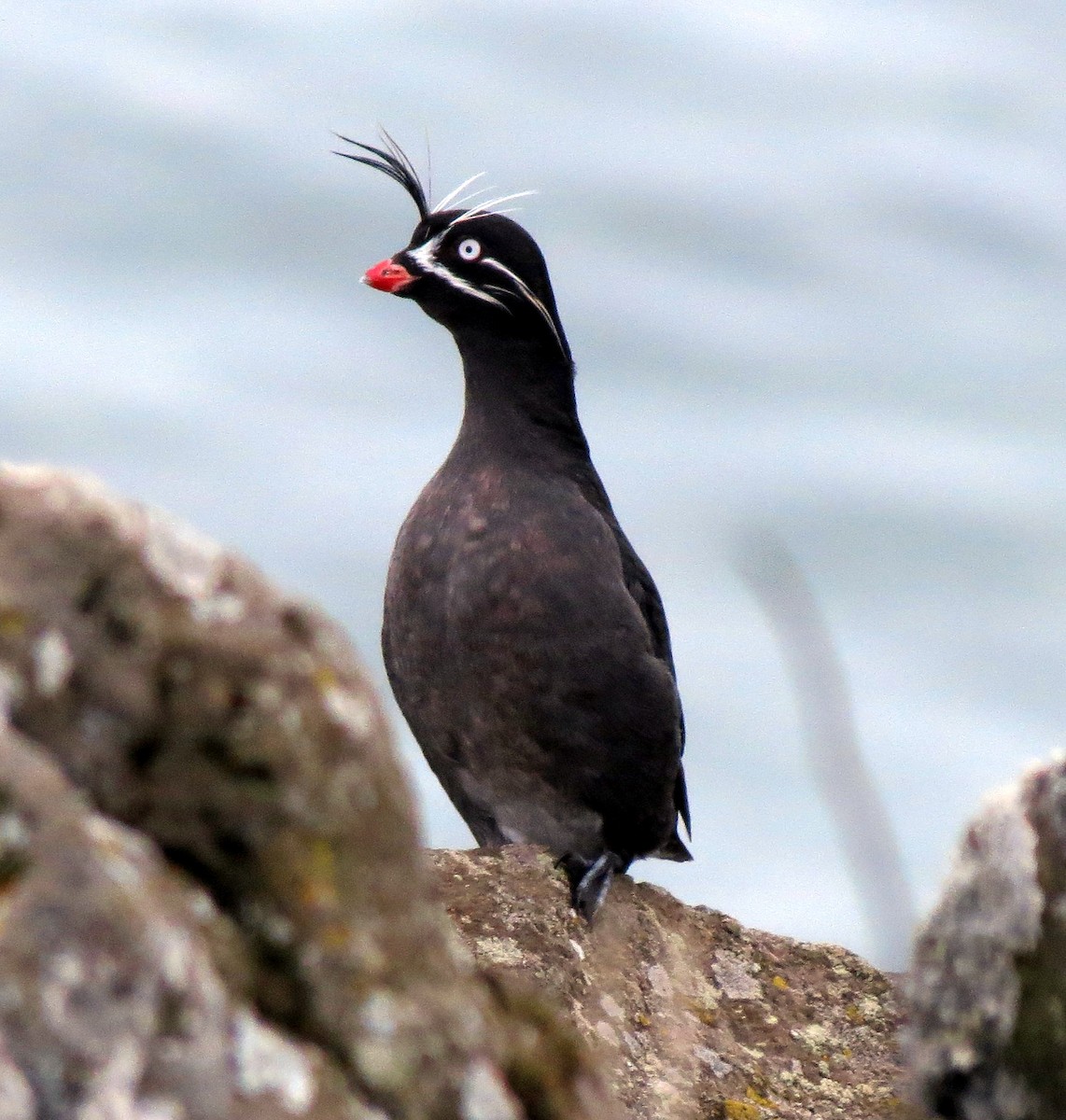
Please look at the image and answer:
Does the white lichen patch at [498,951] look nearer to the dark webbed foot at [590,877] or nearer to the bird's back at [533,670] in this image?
the dark webbed foot at [590,877]

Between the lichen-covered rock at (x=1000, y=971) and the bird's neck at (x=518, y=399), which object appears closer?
the lichen-covered rock at (x=1000, y=971)

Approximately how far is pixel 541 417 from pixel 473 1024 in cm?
448

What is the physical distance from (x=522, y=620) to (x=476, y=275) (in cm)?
130

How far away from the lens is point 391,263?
253 inches

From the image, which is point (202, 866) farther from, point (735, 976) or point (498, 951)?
point (735, 976)

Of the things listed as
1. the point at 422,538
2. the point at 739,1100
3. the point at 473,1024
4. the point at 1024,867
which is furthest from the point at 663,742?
the point at 473,1024

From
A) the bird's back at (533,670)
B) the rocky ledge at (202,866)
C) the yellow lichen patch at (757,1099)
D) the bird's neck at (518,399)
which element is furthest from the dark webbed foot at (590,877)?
the rocky ledge at (202,866)

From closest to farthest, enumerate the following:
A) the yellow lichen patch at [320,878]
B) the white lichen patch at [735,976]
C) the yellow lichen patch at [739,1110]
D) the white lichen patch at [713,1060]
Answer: the yellow lichen patch at [320,878], the yellow lichen patch at [739,1110], the white lichen patch at [713,1060], the white lichen patch at [735,976]

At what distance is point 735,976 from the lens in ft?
14.4

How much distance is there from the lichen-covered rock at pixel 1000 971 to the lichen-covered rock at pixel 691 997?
93 centimetres

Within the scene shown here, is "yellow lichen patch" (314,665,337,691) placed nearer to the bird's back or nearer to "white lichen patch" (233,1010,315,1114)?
"white lichen patch" (233,1010,315,1114)

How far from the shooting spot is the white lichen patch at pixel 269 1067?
1.74 meters

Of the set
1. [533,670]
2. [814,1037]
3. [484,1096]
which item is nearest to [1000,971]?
[484,1096]

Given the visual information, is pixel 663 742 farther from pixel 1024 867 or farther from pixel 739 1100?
pixel 1024 867
